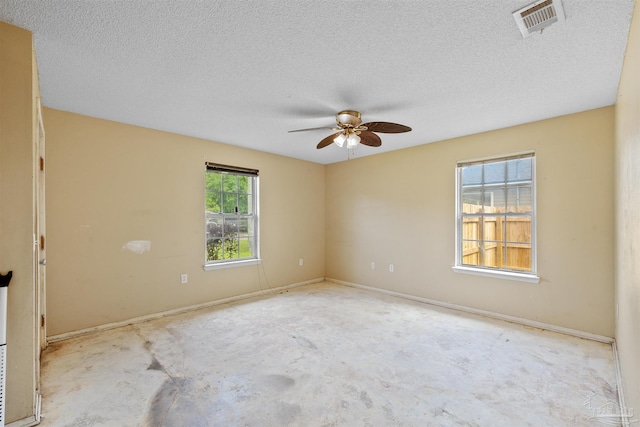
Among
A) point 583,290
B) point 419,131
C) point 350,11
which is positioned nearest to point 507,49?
point 350,11

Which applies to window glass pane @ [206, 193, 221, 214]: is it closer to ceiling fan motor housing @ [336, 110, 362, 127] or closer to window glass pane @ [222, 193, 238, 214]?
window glass pane @ [222, 193, 238, 214]

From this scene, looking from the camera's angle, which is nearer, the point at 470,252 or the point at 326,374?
the point at 326,374

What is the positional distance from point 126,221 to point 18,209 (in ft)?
5.62

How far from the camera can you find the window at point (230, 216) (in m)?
4.17

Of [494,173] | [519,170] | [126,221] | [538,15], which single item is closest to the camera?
[538,15]

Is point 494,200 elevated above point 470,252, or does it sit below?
above

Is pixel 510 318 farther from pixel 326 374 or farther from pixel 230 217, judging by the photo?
pixel 230 217

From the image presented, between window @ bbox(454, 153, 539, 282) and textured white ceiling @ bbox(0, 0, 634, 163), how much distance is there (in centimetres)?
67

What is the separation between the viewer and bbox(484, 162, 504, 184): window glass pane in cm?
361

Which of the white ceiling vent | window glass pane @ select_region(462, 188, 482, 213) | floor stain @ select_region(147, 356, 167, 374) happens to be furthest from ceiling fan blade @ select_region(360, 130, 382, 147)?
floor stain @ select_region(147, 356, 167, 374)

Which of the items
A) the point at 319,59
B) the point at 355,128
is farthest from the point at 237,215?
the point at 319,59

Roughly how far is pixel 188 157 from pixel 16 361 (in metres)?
2.70

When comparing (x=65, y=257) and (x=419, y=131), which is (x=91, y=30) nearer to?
(x=65, y=257)

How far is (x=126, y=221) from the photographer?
3357 mm
